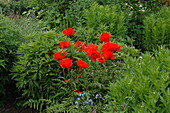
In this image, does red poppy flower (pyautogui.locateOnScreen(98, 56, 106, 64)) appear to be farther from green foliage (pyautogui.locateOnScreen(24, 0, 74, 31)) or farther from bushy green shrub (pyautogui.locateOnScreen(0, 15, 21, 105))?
green foliage (pyautogui.locateOnScreen(24, 0, 74, 31))

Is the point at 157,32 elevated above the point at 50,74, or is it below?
above

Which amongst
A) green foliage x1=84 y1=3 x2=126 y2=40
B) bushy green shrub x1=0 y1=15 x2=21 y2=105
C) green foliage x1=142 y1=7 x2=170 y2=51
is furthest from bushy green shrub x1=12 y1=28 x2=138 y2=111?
green foliage x1=142 y1=7 x2=170 y2=51

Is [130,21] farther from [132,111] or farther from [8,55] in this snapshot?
[132,111]

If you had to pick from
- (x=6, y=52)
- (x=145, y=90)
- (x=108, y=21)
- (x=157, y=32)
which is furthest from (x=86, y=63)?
(x=157, y=32)

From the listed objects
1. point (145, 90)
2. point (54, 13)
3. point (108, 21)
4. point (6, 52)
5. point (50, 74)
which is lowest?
point (50, 74)

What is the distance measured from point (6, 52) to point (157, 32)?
3.19 m

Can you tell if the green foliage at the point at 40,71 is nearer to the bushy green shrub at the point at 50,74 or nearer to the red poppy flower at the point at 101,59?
the bushy green shrub at the point at 50,74

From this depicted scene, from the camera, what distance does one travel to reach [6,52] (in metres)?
3.88

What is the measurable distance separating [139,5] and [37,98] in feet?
12.3

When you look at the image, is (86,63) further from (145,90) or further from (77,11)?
(77,11)

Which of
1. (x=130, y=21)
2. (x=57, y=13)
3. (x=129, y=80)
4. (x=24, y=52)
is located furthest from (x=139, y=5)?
(x=129, y=80)

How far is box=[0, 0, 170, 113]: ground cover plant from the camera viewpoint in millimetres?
2256

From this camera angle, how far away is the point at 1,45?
12.9 feet

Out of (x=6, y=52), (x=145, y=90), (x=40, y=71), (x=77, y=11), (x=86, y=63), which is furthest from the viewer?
(x=77, y=11)
